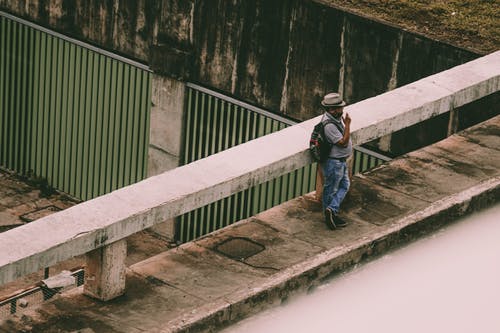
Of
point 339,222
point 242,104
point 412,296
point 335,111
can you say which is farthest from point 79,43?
point 412,296

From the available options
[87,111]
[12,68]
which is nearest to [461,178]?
[87,111]

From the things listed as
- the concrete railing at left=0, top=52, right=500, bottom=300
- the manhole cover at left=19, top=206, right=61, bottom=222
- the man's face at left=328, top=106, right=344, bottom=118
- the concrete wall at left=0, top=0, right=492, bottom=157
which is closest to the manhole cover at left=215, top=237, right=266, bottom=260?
the concrete railing at left=0, top=52, right=500, bottom=300

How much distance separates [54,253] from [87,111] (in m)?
10.8

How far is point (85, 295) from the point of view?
7.30 metres

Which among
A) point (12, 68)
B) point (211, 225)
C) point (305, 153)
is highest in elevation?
point (305, 153)

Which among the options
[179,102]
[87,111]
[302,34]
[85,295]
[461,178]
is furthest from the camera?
[87,111]

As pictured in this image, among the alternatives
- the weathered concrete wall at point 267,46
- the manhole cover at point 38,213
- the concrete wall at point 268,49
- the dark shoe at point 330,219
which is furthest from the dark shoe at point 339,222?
the manhole cover at point 38,213

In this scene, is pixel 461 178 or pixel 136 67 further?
pixel 136 67

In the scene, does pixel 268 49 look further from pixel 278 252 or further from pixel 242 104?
pixel 278 252

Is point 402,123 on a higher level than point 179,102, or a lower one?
higher

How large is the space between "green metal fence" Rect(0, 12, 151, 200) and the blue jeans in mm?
8263

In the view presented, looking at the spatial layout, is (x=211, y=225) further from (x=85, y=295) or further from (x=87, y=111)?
(x=85, y=295)

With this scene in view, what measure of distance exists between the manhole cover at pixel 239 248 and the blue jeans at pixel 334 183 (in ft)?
2.22

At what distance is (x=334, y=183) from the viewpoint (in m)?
8.39
